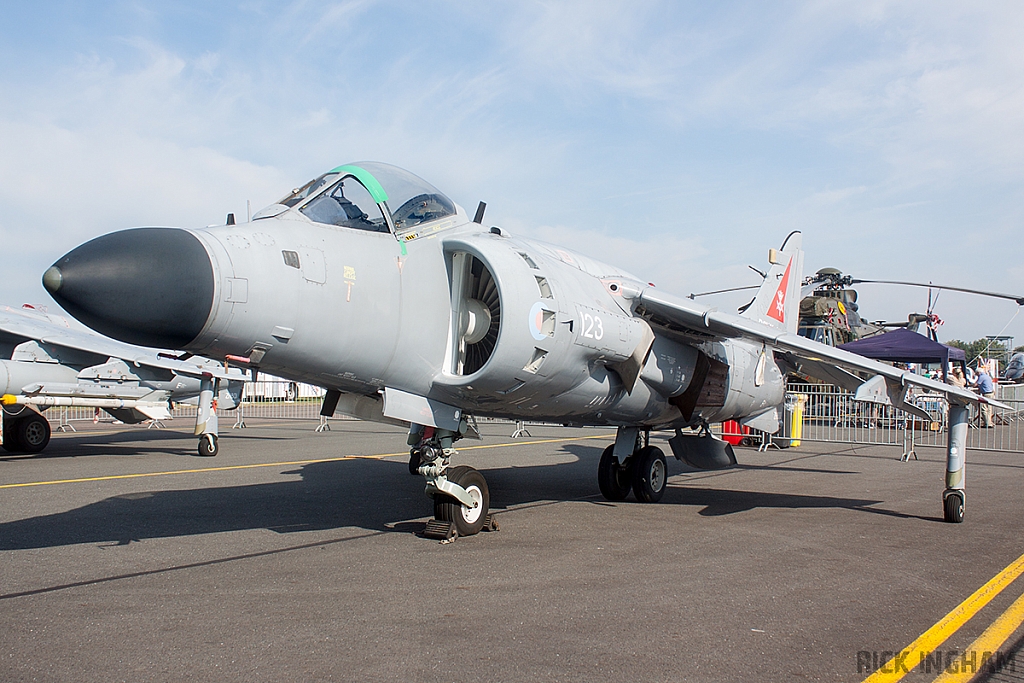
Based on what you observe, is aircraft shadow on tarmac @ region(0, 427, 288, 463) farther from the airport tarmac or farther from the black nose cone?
the black nose cone

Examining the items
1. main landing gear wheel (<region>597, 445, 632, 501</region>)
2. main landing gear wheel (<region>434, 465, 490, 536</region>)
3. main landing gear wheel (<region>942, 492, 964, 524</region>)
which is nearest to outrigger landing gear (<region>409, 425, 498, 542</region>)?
main landing gear wheel (<region>434, 465, 490, 536</region>)

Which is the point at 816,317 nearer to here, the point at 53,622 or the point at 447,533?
the point at 447,533

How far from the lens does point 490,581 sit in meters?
5.21

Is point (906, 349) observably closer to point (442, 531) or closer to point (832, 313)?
point (832, 313)

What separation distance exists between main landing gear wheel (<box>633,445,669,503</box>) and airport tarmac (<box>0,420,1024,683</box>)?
247mm

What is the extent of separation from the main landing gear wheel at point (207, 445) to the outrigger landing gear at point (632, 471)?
8996mm

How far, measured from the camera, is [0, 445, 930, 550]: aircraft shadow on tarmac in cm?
699

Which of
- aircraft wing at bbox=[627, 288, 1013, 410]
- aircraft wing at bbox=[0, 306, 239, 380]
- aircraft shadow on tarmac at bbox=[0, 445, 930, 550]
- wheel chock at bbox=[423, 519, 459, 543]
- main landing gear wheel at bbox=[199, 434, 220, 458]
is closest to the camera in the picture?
wheel chock at bbox=[423, 519, 459, 543]

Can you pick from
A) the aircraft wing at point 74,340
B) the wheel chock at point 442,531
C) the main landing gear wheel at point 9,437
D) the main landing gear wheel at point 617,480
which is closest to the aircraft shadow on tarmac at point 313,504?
the main landing gear wheel at point 617,480

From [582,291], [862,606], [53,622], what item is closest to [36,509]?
[53,622]

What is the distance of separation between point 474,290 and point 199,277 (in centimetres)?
270

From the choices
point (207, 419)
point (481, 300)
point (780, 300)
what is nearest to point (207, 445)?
point (207, 419)

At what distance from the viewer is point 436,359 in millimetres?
6172

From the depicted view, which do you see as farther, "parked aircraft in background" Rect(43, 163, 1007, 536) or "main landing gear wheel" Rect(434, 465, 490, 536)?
"main landing gear wheel" Rect(434, 465, 490, 536)
